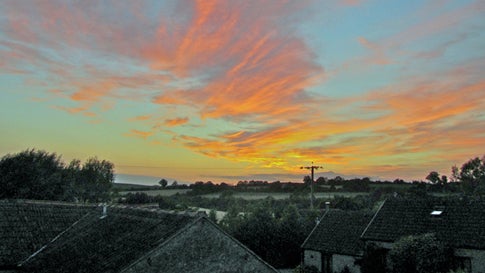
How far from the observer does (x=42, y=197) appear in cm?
5322

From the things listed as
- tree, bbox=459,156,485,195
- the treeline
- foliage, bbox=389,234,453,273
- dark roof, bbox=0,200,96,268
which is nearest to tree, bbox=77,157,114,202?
the treeline

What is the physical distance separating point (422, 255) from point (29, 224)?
26.7 metres

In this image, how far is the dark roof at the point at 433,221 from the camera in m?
28.6

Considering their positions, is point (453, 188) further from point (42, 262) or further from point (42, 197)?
point (42, 262)

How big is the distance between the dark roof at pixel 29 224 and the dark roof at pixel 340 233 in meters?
21.0

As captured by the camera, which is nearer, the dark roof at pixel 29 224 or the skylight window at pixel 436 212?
the dark roof at pixel 29 224

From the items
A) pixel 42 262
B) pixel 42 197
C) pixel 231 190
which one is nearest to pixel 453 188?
pixel 231 190

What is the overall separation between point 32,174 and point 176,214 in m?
43.1

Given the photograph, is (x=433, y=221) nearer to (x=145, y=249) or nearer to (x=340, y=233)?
(x=340, y=233)

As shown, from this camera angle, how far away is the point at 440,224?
30.5m

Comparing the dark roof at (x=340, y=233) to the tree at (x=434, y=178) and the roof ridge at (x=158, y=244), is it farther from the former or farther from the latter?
the tree at (x=434, y=178)

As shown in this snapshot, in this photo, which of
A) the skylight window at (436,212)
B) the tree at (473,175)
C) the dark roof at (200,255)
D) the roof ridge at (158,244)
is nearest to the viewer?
the roof ridge at (158,244)

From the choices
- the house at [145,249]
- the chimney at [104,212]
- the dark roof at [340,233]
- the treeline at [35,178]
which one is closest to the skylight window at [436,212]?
the dark roof at [340,233]

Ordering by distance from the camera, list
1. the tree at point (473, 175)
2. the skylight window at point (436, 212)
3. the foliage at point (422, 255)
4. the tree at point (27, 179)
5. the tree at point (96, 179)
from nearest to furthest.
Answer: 1. the foliage at point (422, 255)
2. the skylight window at point (436, 212)
3. the tree at point (27, 179)
4. the tree at point (96, 179)
5. the tree at point (473, 175)
